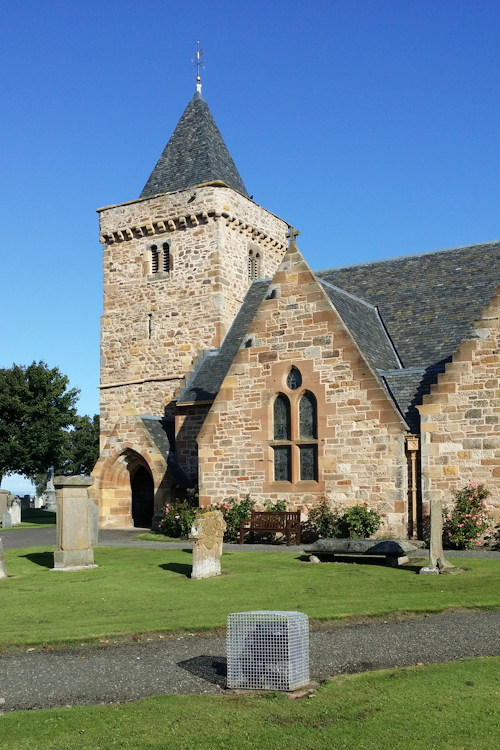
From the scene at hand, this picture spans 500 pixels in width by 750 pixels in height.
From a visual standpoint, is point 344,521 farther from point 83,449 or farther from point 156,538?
point 83,449

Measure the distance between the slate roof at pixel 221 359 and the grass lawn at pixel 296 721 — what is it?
2108 cm

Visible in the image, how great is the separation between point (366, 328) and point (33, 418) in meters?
35.6

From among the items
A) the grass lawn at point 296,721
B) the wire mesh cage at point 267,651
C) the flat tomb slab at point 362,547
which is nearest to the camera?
the grass lawn at point 296,721

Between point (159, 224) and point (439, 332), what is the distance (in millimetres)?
14694

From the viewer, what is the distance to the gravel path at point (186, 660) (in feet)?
27.5

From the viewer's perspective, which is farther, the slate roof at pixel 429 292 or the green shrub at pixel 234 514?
the slate roof at pixel 429 292

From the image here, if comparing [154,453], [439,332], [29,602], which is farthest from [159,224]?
[29,602]

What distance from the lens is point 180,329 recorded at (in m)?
34.4

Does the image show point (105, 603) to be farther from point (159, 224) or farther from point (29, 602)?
point (159, 224)

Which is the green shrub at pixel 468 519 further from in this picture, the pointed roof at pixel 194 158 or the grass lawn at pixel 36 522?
the pointed roof at pixel 194 158

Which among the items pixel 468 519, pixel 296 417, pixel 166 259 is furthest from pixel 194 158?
pixel 468 519

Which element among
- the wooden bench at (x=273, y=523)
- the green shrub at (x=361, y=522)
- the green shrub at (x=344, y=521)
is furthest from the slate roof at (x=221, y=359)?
the green shrub at (x=361, y=522)

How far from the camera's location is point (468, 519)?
67.1ft

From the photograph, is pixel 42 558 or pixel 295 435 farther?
pixel 295 435
